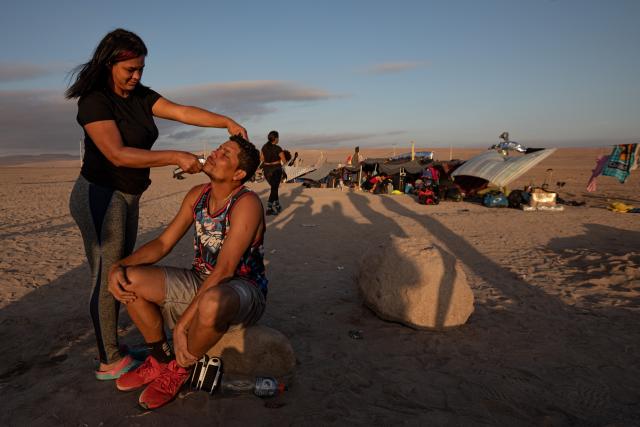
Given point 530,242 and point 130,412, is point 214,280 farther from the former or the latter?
point 530,242

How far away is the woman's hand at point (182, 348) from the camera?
258 cm

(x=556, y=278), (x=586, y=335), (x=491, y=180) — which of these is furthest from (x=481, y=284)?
(x=491, y=180)

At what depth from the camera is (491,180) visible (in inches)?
519

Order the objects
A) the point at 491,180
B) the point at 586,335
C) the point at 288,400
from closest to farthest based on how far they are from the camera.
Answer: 1. the point at 288,400
2. the point at 586,335
3. the point at 491,180

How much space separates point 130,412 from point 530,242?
24.0 feet

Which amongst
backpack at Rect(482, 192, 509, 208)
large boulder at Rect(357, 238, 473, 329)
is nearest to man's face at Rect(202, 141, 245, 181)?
large boulder at Rect(357, 238, 473, 329)

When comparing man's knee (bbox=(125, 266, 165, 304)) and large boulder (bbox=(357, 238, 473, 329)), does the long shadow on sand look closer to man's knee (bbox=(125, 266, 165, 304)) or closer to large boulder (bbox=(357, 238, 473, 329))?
large boulder (bbox=(357, 238, 473, 329))

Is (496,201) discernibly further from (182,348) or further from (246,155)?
(182,348)

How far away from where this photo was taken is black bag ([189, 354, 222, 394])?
2.67 metres

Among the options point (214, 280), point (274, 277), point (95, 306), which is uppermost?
point (214, 280)

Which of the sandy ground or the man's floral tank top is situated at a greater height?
the man's floral tank top

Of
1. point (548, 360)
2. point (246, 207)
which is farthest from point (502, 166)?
point (246, 207)

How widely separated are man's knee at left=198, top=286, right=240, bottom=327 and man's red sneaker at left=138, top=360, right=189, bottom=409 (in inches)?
17.9

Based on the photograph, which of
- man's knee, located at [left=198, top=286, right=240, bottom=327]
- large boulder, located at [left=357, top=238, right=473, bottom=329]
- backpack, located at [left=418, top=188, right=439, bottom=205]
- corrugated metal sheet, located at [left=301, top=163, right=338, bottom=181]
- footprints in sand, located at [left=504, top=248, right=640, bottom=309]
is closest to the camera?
man's knee, located at [left=198, top=286, right=240, bottom=327]
